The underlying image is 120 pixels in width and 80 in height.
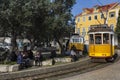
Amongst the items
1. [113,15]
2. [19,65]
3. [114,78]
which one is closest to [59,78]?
[114,78]

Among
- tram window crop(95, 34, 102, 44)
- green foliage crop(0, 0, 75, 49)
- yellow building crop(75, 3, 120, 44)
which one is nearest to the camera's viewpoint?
green foliage crop(0, 0, 75, 49)

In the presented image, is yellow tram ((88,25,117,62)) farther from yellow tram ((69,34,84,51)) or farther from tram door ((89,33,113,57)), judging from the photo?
yellow tram ((69,34,84,51))

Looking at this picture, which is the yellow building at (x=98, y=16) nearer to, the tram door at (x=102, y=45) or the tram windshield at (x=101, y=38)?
the tram windshield at (x=101, y=38)

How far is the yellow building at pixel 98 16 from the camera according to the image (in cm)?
7731

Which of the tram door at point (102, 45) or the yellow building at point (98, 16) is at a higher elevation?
the yellow building at point (98, 16)

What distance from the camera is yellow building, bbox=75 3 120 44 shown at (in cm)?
7731

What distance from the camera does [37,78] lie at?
17.0m

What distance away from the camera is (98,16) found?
84438 mm

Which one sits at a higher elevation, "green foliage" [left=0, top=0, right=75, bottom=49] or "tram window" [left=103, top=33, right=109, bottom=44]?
"green foliage" [left=0, top=0, right=75, bottom=49]

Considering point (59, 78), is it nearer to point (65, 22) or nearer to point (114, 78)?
point (114, 78)

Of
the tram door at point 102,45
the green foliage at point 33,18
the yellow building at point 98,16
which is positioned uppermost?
the yellow building at point 98,16

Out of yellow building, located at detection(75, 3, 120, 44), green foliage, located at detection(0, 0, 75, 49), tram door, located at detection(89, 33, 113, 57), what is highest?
yellow building, located at detection(75, 3, 120, 44)

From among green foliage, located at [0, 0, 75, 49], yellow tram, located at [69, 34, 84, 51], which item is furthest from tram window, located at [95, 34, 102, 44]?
yellow tram, located at [69, 34, 84, 51]

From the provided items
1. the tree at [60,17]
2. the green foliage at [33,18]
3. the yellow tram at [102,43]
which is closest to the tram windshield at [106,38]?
the yellow tram at [102,43]
